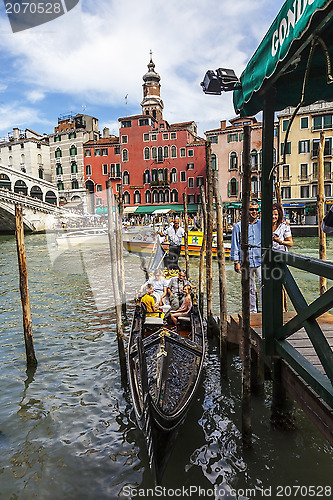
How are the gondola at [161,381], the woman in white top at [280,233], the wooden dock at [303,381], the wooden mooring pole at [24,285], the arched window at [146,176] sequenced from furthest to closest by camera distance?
the arched window at [146,176] < the wooden mooring pole at [24,285] < the woman in white top at [280,233] < the gondola at [161,381] < the wooden dock at [303,381]

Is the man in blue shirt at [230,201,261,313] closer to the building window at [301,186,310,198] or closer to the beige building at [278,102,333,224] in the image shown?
the beige building at [278,102,333,224]

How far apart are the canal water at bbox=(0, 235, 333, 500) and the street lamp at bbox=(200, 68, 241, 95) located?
3409 mm

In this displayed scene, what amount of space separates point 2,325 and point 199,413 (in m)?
5.42

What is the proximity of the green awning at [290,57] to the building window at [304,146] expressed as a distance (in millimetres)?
27198

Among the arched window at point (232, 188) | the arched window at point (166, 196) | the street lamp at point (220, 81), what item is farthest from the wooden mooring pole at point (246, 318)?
the arched window at point (166, 196)

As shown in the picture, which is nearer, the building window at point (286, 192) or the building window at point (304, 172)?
Result: the building window at point (304, 172)

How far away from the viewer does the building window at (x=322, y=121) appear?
2802cm

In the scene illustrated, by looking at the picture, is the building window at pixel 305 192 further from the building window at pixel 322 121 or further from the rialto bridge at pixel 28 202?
the rialto bridge at pixel 28 202

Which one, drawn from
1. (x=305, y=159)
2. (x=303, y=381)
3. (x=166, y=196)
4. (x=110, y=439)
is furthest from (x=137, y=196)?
(x=303, y=381)

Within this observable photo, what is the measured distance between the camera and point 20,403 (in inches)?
187

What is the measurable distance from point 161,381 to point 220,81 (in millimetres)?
2925

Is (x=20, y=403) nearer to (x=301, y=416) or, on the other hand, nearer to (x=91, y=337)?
(x=91, y=337)

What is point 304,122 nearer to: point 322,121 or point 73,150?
point 322,121

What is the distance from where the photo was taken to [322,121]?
92.1 ft
